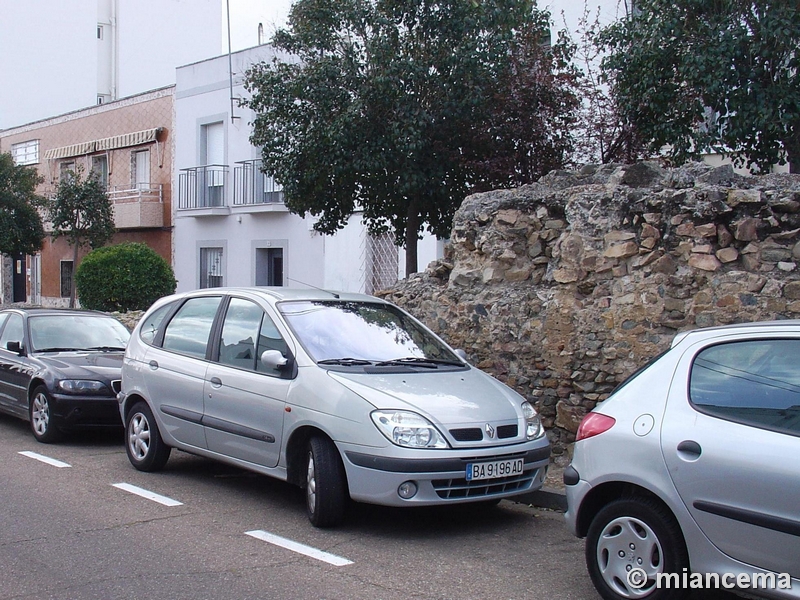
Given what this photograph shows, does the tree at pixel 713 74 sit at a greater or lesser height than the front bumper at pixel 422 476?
greater

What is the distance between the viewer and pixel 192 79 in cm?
2378

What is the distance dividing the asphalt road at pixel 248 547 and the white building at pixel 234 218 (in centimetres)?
1221

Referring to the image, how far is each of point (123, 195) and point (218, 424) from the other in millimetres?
20809

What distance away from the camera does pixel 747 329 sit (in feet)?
14.5

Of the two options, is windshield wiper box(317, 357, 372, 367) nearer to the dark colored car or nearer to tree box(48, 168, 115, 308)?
the dark colored car

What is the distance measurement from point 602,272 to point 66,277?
80.4ft

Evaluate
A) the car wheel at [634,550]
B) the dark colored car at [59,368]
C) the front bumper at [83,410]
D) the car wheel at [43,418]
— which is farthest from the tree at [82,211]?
the car wheel at [634,550]

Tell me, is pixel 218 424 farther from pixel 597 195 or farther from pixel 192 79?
pixel 192 79

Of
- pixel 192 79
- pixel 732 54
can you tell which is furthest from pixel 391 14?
pixel 192 79

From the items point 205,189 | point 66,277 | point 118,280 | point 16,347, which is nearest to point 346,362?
point 16,347

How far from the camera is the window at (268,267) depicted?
22409 mm

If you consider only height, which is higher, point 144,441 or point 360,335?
point 360,335

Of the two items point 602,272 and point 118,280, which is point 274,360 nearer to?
point 602,272

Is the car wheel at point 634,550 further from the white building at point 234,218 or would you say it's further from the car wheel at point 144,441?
the white building at point 234,218
